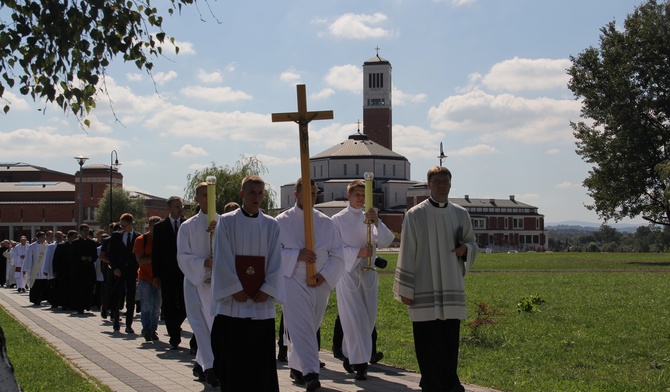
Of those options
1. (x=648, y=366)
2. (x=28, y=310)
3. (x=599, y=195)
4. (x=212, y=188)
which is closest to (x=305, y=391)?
(x=212, y=188)

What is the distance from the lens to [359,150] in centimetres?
12381

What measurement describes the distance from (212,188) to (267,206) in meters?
37.9

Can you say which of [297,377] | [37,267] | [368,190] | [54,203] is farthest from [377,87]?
[297,377]

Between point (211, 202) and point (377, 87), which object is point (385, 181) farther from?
point (211, 202)

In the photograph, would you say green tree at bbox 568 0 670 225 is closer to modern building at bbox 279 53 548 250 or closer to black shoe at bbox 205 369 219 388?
black shoe at bbox 205 369 219 388

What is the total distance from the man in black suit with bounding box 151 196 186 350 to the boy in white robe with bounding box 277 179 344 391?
2792 mm

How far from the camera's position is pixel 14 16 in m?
7.46

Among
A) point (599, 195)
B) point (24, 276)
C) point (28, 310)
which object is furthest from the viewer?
point (599, 195)

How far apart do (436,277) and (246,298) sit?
1830mm

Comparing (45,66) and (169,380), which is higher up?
(45,66)

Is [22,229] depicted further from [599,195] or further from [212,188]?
[212,188]

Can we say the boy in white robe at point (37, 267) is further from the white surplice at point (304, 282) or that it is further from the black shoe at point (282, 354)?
the white surplice at point (304, 282)

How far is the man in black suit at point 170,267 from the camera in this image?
11.8 metres

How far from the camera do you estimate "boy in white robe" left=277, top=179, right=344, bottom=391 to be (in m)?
8.97
